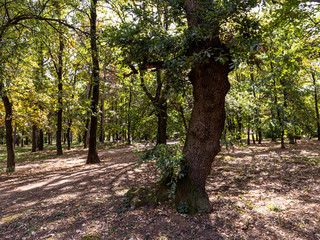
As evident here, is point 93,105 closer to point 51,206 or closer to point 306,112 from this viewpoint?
point 51,206

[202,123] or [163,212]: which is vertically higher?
[202,123]

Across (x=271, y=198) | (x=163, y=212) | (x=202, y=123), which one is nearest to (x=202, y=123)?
(x=202, y=123)

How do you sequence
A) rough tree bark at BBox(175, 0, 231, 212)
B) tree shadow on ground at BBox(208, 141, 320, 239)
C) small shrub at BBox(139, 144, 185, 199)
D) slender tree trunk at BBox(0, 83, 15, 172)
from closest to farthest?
tree shadow on ground at BBox(208, 141, 320, 239) < small shrub at BBox(139, 144, 185, 199) < rough tree bark at BBox(175, 0, 231, 212) < slender tree trunk at BBox(0, 83, 15, 172)

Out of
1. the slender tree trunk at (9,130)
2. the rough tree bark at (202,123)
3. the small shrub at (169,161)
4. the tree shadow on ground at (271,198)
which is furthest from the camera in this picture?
the slender tree trunk at (9,130)

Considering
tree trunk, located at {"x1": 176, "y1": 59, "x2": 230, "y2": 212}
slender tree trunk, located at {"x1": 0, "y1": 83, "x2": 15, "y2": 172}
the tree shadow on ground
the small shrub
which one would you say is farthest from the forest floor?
slender tree trunk, located at {"x1": 0, "y1": 83, "x2": 15, "y2": 172}

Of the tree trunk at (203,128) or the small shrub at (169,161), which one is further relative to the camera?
the tree trunk at (203,128)

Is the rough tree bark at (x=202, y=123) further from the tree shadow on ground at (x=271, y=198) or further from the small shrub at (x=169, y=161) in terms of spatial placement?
the tree shadow on ground at (x=271, y=198)

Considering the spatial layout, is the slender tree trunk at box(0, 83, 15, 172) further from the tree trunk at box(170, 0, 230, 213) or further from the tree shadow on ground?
the tree shadow on ground

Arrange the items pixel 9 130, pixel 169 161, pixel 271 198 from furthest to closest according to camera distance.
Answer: pixel 9 130
pixel 271 198
pixel 169 161

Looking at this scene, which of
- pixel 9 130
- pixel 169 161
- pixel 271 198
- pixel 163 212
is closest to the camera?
pixel 169 161

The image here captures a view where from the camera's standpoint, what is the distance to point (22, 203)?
18.4 ft

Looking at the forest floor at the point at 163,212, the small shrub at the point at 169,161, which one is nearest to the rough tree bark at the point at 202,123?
the small shrub at the point at 169,161

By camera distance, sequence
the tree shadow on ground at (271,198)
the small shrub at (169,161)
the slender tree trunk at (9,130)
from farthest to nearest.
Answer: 1. the slender tree trunk at (9,130)
2. the small shrub at (169,161)
3. the tree shadow on ground at (271,198)

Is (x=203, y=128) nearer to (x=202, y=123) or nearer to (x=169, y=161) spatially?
(x=202, y=123)
